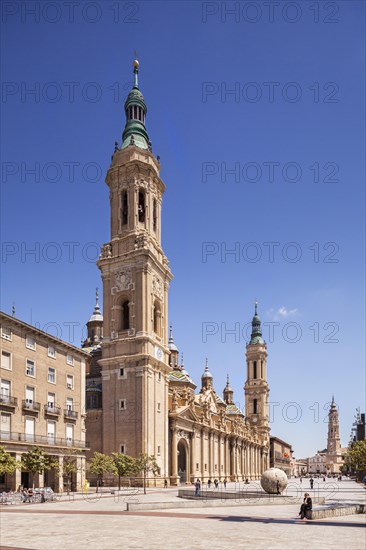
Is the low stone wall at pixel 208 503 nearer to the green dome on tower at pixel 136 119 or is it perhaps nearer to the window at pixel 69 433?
the window at pixel 69 433

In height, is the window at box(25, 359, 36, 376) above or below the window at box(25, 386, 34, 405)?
above

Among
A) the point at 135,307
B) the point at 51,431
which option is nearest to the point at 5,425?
the point at 51,431

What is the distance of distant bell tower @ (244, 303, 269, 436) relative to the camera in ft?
487

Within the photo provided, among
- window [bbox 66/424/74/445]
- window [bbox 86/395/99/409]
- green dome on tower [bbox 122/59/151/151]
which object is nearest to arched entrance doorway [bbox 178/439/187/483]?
window [bbox 86/395/99/409]

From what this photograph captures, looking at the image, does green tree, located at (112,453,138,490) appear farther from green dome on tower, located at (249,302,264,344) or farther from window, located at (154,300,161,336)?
green dome on tower, located at (249,302,264,344)

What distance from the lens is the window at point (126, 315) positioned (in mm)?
70875

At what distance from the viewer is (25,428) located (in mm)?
44312

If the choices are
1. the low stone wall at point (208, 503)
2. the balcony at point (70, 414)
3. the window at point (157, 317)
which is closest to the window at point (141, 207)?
the window at point (157, 317)

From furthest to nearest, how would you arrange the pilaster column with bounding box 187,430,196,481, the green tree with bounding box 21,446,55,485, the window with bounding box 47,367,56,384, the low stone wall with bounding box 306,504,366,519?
the pilaster column with bounding box 187,430,196,481 → the window with bounding box 47,367,56,384 → the green tree with bounding box 21,446,55,485 → the low stone wall with bounding box 306,504,366,519

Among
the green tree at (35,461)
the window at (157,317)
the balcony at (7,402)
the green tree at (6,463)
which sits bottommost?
the green tree at (35,461)

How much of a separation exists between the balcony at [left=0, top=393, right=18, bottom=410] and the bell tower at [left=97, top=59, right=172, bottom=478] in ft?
79.3

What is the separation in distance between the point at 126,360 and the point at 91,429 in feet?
31.4

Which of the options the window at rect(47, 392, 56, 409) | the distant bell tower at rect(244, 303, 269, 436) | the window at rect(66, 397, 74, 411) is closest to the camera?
the window at rect(47, 392, 56, 409)

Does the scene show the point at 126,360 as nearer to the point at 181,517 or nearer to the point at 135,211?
the point at 135,211
